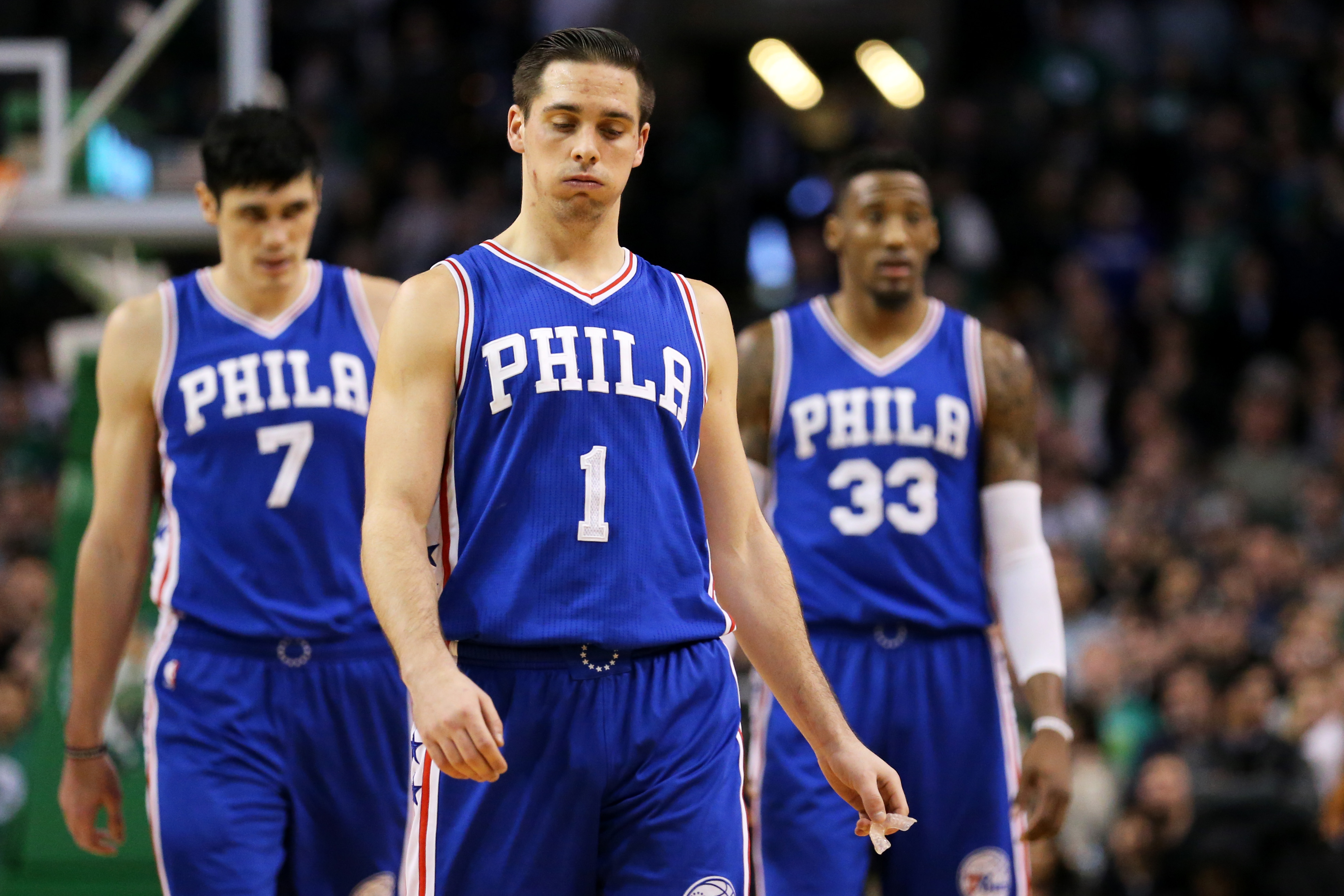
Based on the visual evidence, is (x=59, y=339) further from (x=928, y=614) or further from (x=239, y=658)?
(x=928, y=614)

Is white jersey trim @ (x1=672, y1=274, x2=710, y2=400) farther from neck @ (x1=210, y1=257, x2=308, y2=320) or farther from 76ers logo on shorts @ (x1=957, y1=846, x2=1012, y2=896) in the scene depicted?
76ers logo on shorts @ (x1=957, y1=846, x2=1012, y2=896)

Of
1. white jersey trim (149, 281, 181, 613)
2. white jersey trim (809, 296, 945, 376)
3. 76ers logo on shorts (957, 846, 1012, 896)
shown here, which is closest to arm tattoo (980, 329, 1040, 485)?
white jersey trim (809, 296, 945, 376)

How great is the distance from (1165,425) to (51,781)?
8053 millimetres

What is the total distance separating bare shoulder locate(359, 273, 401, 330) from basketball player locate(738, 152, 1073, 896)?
110cm

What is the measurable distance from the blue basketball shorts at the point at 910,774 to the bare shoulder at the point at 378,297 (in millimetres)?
1560

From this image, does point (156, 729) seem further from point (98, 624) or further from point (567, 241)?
point (567, 241)

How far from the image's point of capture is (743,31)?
18.8m

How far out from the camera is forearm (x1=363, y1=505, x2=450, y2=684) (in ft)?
10.4

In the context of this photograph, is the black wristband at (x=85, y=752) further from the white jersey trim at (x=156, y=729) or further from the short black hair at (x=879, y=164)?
the short black hair at (x=879, y=164)

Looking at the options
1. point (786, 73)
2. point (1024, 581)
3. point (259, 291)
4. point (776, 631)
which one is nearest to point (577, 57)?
point (776, 631)

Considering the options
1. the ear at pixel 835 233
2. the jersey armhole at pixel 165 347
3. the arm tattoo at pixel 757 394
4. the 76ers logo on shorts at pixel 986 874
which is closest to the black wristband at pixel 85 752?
the jersey armhole at pixel 165 347

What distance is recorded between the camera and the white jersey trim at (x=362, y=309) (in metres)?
5.04

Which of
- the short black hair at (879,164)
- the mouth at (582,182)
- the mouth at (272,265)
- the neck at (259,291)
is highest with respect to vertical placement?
the short black hair at (879,164)

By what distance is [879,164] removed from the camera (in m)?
5.55
